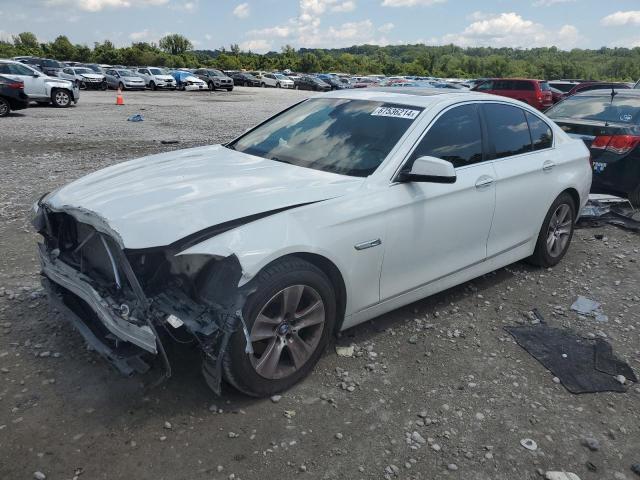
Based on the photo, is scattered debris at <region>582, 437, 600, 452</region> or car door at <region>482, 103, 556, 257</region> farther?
car door at <region>482, 103, 556, 257</region>

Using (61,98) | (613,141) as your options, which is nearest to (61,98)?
(61,98)

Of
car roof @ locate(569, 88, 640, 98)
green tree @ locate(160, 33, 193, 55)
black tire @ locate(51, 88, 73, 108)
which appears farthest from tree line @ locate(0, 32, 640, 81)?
car roof @ locate(569, 88, 640, 98)

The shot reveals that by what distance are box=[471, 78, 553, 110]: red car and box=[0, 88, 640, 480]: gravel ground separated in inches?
776

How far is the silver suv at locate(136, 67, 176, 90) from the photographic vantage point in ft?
117

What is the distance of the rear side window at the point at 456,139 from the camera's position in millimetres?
3816

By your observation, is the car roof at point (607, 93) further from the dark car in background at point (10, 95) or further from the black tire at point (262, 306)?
the dark car in background at point (10, 95)

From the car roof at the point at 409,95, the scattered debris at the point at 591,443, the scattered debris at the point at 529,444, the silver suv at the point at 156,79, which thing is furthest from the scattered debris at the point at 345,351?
the silver suv at the point at 156,79

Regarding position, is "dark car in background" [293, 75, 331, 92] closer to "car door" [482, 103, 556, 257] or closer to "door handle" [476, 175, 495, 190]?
"car door" [482, 103, 556, 257]

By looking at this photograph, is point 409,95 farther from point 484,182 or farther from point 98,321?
point 98,321

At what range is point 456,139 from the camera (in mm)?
4047

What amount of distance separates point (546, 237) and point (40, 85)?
1914 centimetres

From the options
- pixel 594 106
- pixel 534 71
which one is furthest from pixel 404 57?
pixel 594 106

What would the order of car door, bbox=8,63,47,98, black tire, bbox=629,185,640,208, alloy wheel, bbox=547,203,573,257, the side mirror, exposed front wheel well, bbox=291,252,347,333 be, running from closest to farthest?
exposed front wheel well, bbox=291,252,347,333 → the side mirror → alloy wheel, bbox=547,203,573,257 → black tire, bbox=629,185,640,208 → car door, bbox=8,63,47,98

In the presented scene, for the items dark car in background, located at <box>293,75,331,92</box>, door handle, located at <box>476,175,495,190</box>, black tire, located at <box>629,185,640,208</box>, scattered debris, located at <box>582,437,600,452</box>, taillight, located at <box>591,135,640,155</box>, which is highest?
door handle, located at <box>476,175,495,190</box>
